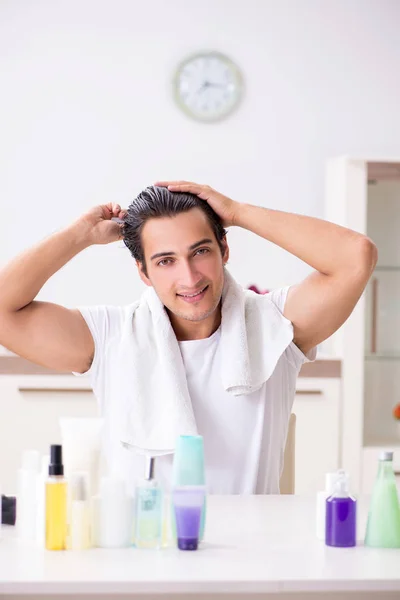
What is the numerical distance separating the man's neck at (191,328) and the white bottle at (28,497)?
2.01 feet

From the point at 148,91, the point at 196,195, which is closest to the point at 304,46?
the point at 148,91

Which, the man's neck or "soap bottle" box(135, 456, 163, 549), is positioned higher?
the man's neck

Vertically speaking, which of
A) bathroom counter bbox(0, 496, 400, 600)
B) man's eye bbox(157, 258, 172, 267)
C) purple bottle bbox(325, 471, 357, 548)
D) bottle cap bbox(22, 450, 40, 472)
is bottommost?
bathroom counter bbox(0, 496, 400, 600)

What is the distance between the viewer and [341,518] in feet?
5.02

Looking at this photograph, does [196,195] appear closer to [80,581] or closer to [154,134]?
[80,581]

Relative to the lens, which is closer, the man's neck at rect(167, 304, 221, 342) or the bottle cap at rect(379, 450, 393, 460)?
the bottle cap at rect(379, 450, 393, 460)

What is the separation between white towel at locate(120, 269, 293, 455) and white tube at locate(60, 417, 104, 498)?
328 mm

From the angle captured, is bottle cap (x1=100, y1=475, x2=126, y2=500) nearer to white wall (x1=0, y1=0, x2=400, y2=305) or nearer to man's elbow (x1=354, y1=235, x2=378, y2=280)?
man's elbow (x1=354, y1=235, x2=378, y2=280)

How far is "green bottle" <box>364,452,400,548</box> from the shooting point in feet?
5.05

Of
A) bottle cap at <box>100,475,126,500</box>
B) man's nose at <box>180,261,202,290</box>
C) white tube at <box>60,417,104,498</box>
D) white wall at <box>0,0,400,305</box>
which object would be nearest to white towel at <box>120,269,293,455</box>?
man's nose at <box>180,261,202,290</box>

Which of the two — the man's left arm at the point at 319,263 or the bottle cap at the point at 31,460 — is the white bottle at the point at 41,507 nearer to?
the bottle cap at the point at 31,460

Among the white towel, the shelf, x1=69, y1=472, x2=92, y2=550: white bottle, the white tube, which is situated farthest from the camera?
the shelf

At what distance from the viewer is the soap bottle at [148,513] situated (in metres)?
1.50

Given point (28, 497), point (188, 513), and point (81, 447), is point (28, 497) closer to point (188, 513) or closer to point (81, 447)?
point (81, 447)
